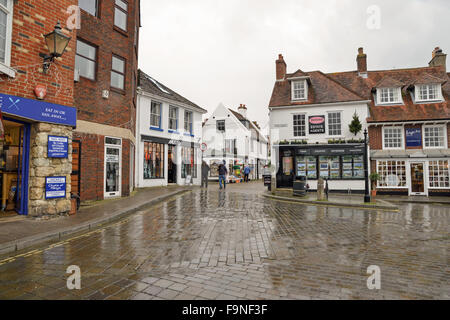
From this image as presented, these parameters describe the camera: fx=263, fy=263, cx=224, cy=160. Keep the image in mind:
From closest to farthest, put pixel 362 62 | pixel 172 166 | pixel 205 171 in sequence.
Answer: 1. pixel 205 171
2. pixel 172 166
3. pixel 362 62

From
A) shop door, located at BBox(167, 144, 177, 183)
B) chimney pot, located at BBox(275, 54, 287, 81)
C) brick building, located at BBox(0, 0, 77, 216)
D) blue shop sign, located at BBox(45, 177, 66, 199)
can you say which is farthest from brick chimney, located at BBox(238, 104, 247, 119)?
blue shop sign, located at BBox(45, 177, 66, 199)

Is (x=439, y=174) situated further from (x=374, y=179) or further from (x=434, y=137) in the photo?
(x=374, y=179)

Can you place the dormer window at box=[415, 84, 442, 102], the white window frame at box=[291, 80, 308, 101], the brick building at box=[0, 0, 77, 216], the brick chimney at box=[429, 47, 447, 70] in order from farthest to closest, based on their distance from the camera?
the brick chimney at box=[429, 47, 447, 70] → the white window frame at box=[291, 80, 308, 101] → the dormer window at box=[415, 84, 442, 102] → the brick building at box=[0, 0, 77, 216]

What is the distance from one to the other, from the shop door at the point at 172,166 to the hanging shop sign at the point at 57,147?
12770 millimetres

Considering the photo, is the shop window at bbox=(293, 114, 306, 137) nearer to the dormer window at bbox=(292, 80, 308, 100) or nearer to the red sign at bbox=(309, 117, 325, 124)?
the red sign at bbox=(309, 117, 325, 124)

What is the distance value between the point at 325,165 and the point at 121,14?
1575 cm

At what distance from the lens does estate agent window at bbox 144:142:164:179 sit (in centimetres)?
1822

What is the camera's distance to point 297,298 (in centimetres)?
304

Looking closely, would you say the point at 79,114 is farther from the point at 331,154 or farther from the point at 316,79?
the point at 316,79

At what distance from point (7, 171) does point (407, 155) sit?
2138cm

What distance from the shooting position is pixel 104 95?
11.1 meters

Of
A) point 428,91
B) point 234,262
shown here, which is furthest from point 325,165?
point 234,262

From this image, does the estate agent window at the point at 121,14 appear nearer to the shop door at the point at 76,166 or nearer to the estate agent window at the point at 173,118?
the shop door at the point at 76,166

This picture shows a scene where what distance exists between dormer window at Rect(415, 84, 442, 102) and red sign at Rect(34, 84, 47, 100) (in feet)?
73.5
